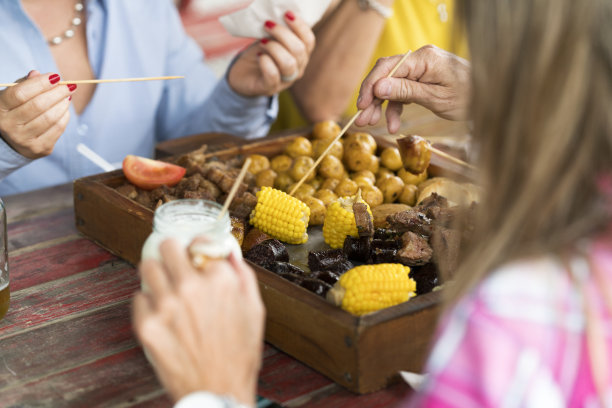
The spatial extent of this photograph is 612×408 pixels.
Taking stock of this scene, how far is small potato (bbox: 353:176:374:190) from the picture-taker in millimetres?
1740

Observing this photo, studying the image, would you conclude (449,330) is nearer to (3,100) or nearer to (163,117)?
(3,100)

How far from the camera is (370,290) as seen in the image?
113 centimetres

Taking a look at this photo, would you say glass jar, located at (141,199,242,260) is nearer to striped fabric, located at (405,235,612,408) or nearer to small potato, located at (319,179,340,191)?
striped fabric, located at (405,235,612,408)

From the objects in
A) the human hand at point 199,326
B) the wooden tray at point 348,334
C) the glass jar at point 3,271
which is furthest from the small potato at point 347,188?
the human hand at point 199,326

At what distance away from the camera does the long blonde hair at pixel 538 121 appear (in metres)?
0.64

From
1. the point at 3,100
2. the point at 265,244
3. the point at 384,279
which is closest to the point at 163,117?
the point at 3,100

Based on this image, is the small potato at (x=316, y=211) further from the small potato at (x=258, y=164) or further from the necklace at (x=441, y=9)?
the necklace at (x=441, y=9)

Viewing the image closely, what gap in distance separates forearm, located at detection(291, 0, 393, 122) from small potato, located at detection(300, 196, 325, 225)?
146 centimetres

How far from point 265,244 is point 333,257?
14 cm

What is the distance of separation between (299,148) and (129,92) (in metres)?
0.97

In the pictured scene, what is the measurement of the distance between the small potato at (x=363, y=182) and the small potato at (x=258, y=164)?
270mm

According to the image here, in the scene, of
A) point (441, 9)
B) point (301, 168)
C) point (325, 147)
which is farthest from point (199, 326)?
point (441, 9)

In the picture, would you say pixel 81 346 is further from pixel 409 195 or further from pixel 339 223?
pixel 409 195

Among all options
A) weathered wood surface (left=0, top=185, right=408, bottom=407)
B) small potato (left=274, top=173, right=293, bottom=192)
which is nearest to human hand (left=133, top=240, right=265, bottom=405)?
weathered wood surface (left=0, top=185, right=408, bottom=407)
